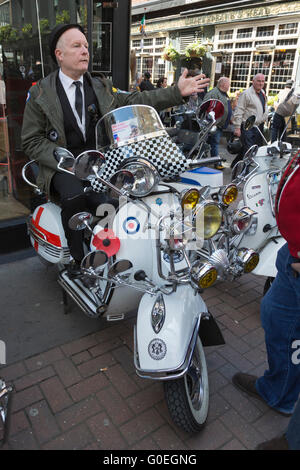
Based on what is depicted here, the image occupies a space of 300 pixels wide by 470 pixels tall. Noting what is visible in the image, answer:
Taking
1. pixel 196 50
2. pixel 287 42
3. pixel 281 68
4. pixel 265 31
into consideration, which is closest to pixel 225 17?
pixel 196 50

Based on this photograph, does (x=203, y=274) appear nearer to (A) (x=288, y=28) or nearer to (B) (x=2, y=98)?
(B) (x=2, y=98)

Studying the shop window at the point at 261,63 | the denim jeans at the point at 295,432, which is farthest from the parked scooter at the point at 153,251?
the shop window at the point at 261,63

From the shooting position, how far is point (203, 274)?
1.77 m

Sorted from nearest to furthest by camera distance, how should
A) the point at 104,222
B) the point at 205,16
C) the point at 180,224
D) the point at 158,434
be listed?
1. the point at 180,224
2. the point at 158,434
3. the point at 104,222
4. the point at 205,16

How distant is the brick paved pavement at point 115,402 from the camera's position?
1991 millimetres

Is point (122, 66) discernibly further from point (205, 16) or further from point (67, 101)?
point (205, 16)

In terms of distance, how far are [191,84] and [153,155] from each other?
723mm

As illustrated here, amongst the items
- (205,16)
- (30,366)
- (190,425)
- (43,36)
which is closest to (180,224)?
(190,425)

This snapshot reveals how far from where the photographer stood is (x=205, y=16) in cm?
1861

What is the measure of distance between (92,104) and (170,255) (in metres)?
1.71

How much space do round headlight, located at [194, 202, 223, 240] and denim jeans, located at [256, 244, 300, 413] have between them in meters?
0.40

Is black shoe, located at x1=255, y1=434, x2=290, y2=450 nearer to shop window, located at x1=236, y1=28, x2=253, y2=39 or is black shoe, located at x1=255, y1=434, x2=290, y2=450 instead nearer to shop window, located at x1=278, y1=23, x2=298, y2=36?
shop window, located at x1=278, y1=23, x2=298, y2=36

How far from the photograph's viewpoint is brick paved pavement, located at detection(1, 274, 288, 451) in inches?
78.4

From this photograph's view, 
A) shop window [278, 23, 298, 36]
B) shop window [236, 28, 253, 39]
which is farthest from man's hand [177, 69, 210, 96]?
shop window [236, 28, 253, 39]
